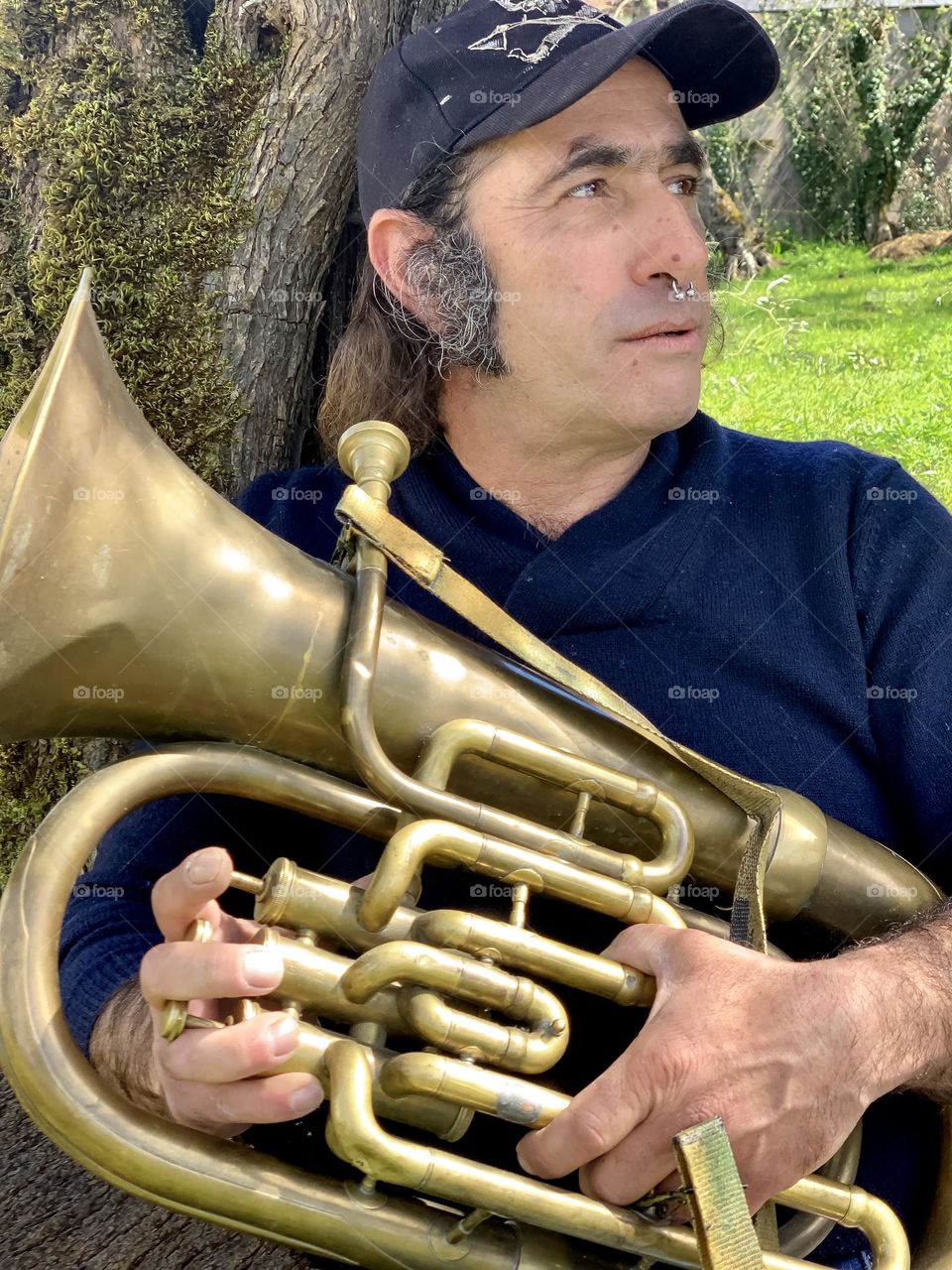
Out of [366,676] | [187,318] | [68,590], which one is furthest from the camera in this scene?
[187,318]

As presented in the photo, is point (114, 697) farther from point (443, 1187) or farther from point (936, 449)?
point (936, 449)

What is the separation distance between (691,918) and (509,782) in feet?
0.97

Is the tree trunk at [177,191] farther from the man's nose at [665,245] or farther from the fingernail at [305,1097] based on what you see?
the fingernail at [305,1097]

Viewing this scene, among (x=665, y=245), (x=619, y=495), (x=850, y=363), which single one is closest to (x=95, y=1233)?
(x=619, y=495)

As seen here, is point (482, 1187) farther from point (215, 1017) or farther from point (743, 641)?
point (743, 641)

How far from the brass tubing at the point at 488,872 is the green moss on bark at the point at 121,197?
1.16 metres

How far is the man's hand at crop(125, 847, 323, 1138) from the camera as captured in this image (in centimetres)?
140

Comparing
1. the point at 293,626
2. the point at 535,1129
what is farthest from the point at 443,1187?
the point at 293,626

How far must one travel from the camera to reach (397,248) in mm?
2361

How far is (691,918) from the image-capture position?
5.52 ft

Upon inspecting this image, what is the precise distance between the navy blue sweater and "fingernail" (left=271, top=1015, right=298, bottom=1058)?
1.70 feet

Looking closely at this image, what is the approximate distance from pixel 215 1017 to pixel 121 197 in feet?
4.98

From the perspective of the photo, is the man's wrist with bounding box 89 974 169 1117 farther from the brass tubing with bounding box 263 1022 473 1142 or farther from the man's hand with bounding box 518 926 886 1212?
the man's hand with bounding box 518 926 886 1212

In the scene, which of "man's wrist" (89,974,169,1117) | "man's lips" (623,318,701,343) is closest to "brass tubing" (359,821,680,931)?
"man's wrist" (89,974,169,1117)
